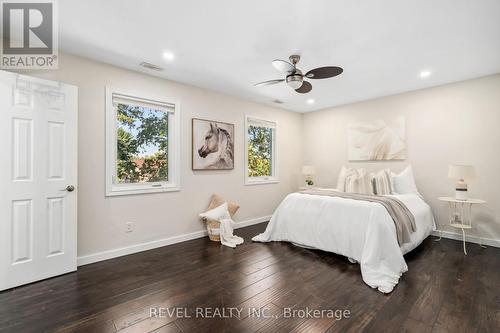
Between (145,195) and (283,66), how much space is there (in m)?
2.54

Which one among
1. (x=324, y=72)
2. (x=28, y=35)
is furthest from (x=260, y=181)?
(x=28, y=35)

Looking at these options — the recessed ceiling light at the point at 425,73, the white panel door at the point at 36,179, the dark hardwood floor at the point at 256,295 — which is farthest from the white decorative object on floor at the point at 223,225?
the recessed ceiling light at the point at 425,73

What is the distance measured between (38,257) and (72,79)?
201 centimetres

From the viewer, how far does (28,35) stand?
2.41 meters

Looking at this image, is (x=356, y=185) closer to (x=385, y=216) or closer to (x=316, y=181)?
(x=385, y=216)

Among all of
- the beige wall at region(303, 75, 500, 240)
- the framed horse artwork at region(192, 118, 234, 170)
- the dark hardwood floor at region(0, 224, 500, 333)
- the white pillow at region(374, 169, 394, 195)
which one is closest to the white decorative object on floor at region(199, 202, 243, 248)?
the dark hardwood floor at region(0, 224, 500, 333)

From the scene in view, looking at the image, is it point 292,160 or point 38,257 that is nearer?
point 38,257

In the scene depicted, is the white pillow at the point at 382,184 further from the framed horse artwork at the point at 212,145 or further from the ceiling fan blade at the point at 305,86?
the framed horse artwork at the point at 212,145

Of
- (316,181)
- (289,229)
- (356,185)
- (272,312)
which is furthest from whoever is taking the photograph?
(316,181)

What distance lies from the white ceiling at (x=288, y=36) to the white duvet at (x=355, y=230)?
186cm

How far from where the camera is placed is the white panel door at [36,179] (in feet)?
7.49

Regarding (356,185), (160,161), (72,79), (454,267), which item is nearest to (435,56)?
(356,185)

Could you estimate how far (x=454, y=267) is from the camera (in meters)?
2.73

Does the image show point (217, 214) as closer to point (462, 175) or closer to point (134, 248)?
point (134, 248)
